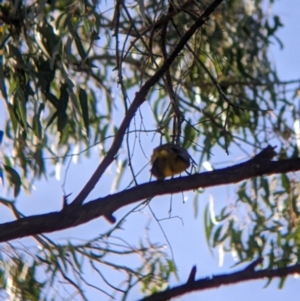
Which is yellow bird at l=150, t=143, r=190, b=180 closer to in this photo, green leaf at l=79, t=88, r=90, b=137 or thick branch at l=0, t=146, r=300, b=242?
thick branch at l=0, t=146, r=300, b=242

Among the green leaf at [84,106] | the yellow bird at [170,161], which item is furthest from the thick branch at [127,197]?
the green leaf at [84,106]

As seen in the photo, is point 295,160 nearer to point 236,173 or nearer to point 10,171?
point 236,173

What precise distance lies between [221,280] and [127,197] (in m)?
0.35

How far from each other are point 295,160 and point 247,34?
2.55m

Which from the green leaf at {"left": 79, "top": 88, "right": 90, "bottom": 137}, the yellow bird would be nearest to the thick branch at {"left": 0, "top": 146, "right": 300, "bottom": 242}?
the yellow bird

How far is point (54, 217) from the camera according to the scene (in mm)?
2146

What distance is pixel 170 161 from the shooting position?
2.45 m

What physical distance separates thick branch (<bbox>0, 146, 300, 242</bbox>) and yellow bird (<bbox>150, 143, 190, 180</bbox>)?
25 cm

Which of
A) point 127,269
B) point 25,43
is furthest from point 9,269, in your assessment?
point 25,43

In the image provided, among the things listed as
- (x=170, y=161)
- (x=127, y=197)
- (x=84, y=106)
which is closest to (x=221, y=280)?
(x=127, y=197)

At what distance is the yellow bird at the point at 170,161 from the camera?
95.1 inches

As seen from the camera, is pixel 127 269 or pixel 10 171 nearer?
pixel 10 171

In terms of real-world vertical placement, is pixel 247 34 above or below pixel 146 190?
above

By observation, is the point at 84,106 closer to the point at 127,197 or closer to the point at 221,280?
the point at 127,197
